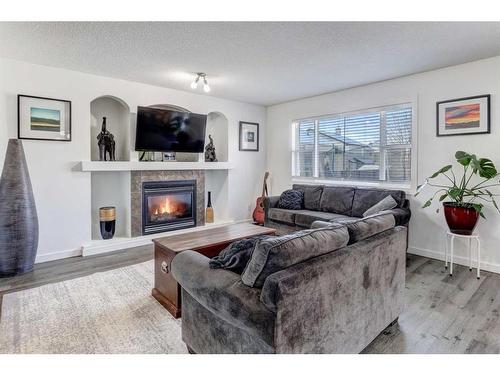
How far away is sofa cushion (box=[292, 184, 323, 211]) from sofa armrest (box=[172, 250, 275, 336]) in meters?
3.27

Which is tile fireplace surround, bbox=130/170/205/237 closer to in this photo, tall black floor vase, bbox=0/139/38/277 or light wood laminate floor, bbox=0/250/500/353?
light wood laminate floor, bbox=0/250/500/353

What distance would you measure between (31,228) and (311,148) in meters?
4.36

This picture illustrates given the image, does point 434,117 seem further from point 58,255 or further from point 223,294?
point 58,255

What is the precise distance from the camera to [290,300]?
4.38ft

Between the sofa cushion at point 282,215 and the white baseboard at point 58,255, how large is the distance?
2768 millimetres

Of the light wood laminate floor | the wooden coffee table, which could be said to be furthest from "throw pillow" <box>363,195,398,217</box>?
the wooden coffee table

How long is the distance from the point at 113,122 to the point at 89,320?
10.8 feet

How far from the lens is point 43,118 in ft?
11.9

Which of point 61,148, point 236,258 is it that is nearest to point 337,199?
point 236,258

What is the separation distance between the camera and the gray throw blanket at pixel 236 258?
164 centimetres

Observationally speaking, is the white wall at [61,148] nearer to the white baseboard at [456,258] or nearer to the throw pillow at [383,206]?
the throw pillow at [383,206]

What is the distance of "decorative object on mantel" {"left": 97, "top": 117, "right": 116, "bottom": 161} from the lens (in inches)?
168
